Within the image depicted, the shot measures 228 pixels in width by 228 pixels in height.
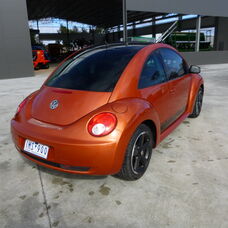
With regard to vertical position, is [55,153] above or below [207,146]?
above

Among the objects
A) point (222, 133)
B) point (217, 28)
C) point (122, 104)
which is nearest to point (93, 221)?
point (122, 104)

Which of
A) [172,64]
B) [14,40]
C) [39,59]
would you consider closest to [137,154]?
[172,64]

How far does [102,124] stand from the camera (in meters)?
1.99

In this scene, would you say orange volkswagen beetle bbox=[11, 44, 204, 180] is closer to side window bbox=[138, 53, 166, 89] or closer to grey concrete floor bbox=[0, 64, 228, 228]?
side window bbox=[138, 53, 166, 89]

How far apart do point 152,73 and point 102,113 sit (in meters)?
0.97

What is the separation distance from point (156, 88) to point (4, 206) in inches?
80.2

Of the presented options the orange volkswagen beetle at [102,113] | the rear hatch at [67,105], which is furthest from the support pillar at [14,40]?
the rear hatch at [67,105]

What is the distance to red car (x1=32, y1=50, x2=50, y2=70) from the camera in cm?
1580

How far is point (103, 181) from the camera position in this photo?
2402 mm

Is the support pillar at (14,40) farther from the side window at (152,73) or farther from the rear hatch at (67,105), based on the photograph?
the side window at (152,73)

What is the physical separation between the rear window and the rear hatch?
99 mm

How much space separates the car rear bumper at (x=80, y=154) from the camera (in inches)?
76.1

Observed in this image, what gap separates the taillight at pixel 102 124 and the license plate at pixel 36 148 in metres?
0.49

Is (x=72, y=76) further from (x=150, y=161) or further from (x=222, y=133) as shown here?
(x=222, y=133)
